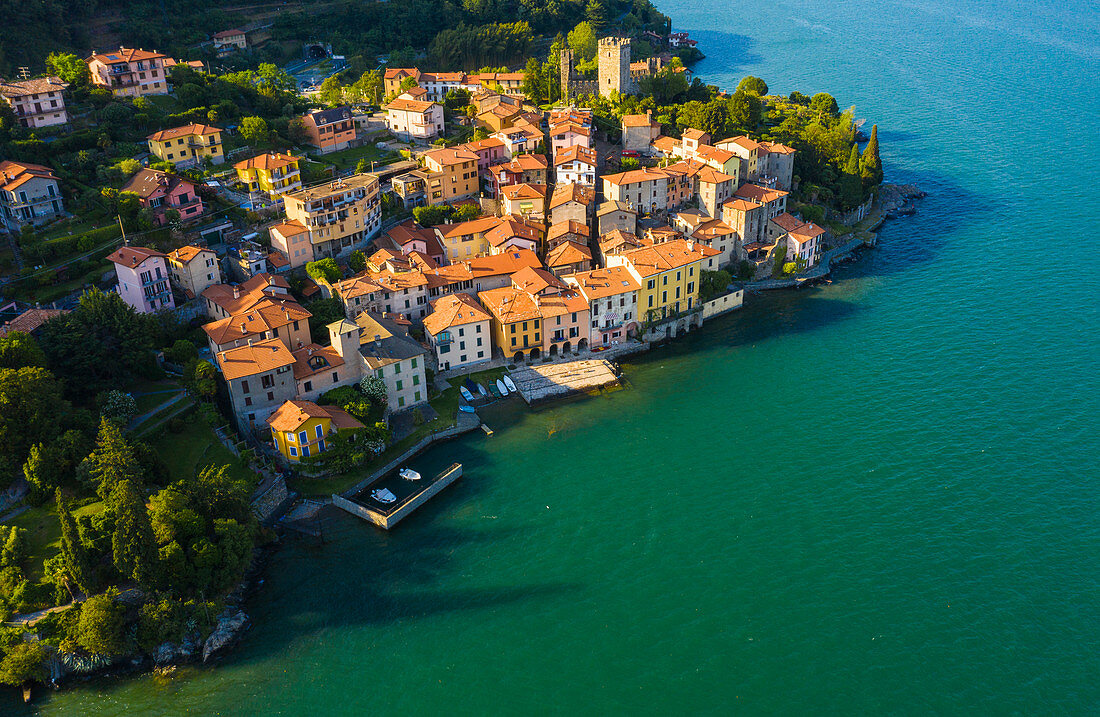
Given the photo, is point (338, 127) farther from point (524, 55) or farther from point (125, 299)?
point (524, 55)

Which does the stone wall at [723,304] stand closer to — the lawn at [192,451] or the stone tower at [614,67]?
the lawn at [192,451]

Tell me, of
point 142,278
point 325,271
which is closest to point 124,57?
point 142,278

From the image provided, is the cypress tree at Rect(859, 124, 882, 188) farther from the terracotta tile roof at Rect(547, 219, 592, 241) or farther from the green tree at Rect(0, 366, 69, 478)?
the green tree at Rect(0, 366, 69, 478)

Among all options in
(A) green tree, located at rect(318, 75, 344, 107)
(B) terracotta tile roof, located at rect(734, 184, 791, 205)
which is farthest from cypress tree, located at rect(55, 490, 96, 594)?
(A) green tree, located at rect(318, 75, 344, 107)

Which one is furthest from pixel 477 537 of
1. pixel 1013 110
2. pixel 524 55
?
pixel 1013 110

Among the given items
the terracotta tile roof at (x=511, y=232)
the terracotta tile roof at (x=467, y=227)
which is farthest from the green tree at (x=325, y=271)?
the terracotta tile roof at (x=511, y=232)

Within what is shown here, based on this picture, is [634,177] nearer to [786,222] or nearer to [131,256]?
[786,222]
